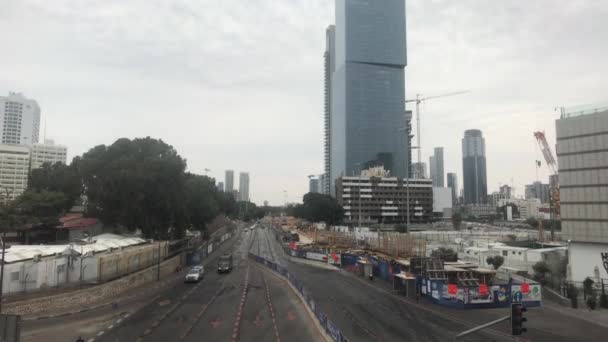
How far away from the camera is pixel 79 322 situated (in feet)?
97.0

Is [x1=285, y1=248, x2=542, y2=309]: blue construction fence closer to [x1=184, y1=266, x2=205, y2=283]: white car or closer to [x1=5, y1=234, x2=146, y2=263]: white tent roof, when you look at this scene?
[x1=184, y1=266, x2=205, y2=283]: white car

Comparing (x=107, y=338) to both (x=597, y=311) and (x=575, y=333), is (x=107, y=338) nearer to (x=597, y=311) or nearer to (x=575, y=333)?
(x=575, y=333)

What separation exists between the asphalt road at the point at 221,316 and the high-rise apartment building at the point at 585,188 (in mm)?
34358

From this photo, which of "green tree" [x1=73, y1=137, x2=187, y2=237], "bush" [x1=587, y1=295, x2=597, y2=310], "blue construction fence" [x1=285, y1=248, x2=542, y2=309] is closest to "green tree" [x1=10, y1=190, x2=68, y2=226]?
"green tree" [x1=73, y1=137, x2=187, y2=237]

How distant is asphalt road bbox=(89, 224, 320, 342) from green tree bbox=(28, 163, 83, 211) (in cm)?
3993

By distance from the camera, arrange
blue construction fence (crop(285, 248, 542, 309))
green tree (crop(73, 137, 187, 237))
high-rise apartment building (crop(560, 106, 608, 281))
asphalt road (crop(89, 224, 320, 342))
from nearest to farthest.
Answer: asphalt road (crop(89, 224, 320, 342)) < blue construction fence (crop(285, 248, 542, 309)) < high-rise apartment building (crop(560, 106, 608, 281)) < green tree (crop(73, 137, 187, 237))

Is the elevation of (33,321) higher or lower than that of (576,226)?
lower

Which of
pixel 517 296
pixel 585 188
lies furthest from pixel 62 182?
pixel 585 188

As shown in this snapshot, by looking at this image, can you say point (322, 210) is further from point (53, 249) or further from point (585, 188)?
point (53, 249)

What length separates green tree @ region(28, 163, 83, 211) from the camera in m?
74.6

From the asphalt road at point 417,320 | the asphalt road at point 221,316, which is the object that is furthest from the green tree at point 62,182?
the asphalt road at point 417,320

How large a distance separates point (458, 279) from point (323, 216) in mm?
140499

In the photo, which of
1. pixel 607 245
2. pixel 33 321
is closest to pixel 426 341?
pixel 33 321

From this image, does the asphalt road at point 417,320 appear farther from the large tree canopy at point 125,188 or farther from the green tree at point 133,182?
the large tree canopy at point 125,188
